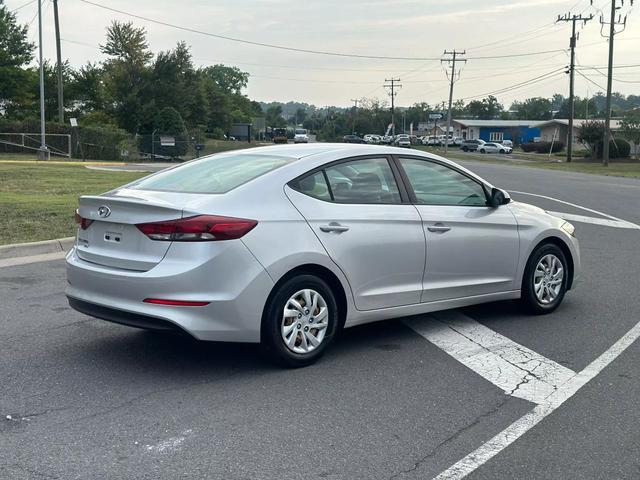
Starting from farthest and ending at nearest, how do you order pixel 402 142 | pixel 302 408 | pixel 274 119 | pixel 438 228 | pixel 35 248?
1. pixel 274 119
2. pixel 402 142
3. pixel 35 248
4. pixel 438 228
5. pixel 302 408

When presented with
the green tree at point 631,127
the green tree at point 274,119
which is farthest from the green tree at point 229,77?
the green tree at point 631,127

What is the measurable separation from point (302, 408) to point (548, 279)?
11.3ft

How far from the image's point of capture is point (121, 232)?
514 cm

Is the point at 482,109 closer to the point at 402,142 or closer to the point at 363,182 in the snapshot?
the point at 402,142

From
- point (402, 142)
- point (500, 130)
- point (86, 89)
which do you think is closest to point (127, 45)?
point (86, 89)

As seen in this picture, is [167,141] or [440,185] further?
[167,141]

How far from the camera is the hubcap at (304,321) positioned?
17.0ft

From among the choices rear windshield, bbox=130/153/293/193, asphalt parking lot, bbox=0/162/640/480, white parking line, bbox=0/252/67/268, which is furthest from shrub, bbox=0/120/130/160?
rear windshield, bbox=130/153/293/193

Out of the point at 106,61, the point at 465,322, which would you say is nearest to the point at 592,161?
the point at 106,61

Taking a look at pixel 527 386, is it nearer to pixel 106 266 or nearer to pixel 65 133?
pixel 106 266

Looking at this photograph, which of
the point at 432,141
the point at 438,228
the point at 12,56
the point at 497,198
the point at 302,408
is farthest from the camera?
the point at 432,141

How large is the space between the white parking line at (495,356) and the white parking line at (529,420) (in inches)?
3.0

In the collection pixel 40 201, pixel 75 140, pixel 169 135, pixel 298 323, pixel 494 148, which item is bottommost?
pixel 298 323

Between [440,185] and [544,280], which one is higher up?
[440,185]
